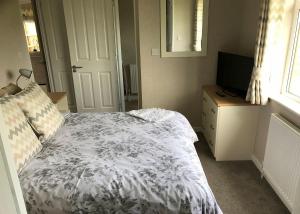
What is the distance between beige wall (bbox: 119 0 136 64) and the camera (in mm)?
4550

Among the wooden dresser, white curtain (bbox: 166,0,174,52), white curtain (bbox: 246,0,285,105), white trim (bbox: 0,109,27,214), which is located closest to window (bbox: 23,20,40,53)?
white curtain (bbox: 166,0,174,52)

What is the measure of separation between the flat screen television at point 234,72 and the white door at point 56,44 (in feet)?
8.46

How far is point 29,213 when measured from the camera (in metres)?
1.37

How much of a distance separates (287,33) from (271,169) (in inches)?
49.6

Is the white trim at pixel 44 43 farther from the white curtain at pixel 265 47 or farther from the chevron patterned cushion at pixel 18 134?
the white curtain at pixel 265 47

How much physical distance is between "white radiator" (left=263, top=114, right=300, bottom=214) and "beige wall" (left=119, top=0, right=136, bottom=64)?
131 inches

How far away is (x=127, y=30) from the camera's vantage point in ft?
15.5

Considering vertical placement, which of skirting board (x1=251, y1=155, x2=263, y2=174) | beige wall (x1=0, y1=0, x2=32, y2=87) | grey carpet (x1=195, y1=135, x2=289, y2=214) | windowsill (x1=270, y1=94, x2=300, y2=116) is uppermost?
beige wall (x1=0, y1=0, x2=32, y2=87)

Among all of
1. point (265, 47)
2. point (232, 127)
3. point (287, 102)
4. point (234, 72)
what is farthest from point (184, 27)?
point (287, 102)

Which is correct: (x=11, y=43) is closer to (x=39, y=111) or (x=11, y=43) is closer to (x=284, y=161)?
(x=39, y=111)

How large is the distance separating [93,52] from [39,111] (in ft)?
7.29

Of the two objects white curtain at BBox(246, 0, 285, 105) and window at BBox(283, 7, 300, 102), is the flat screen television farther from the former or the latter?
window at BBox(283, 7, 300, 102)

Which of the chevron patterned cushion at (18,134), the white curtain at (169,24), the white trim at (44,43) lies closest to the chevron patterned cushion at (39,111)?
the chevron patterned cushion at (18,134)

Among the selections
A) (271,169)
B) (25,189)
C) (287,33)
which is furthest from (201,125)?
(25,189)
